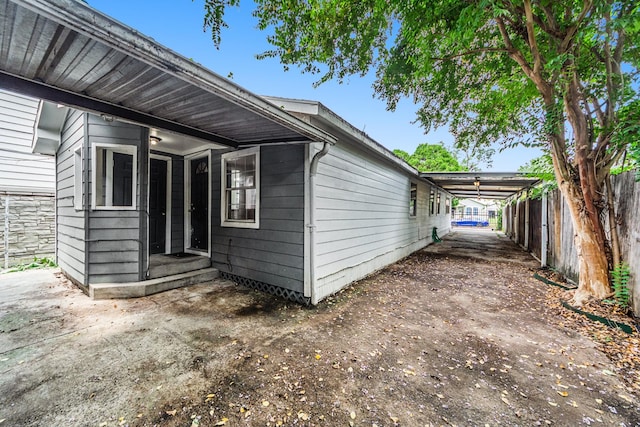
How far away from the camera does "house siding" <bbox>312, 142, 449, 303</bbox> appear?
402cm

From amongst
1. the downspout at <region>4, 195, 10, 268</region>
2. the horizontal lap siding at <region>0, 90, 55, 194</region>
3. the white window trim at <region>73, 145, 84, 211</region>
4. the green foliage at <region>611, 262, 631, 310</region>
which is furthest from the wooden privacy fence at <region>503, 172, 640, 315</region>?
the horizontal lap siding at <region>0, 90, 55, 194</region>

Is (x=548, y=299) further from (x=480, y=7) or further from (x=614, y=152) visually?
(x=480, y=7)

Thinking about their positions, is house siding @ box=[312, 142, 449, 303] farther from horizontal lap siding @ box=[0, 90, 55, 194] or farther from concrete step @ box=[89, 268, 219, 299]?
horizontal lap siding @ box=[0, 90, 55, 194]

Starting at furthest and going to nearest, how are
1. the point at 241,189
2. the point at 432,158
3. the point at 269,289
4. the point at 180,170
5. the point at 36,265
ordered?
the point at 432,158
the point at 36,265
the point at 180,170
the point at 241,189
the point at 269,289

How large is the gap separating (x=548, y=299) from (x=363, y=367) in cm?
386

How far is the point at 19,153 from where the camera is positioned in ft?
20.2

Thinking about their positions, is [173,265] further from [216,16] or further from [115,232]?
[216,16]

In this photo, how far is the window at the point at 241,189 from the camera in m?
4.30

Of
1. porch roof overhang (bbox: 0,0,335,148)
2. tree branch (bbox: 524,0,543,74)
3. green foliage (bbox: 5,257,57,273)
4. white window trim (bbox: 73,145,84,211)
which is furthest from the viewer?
green foliage (bbox: 5,257,57,273)

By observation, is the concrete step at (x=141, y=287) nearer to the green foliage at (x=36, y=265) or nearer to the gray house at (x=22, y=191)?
the green foliage at (x=36, y=265)

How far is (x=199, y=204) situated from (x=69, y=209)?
2.17 m

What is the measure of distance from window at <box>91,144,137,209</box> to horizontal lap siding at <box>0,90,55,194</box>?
4182 millimetres

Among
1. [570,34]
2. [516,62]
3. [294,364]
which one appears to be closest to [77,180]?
[294,364]

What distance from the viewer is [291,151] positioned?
3.84m
